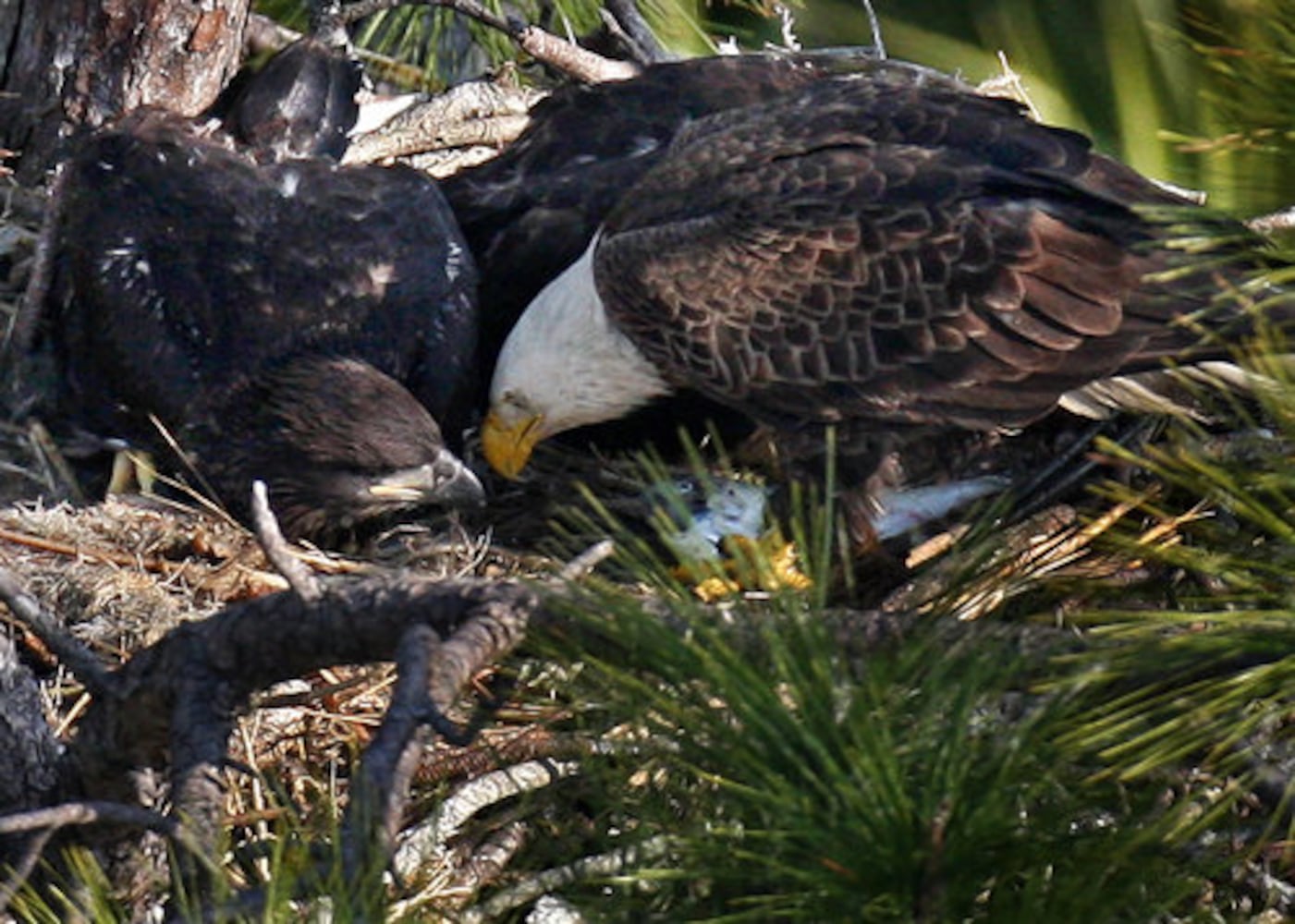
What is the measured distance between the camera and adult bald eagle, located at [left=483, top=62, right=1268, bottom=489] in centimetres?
484

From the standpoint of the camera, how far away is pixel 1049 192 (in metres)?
4.91

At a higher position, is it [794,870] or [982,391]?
[794,870]

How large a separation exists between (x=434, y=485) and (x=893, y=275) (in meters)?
1.05

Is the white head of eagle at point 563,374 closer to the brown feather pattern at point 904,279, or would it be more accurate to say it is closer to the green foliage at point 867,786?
the brown feather pattern at point 904,279

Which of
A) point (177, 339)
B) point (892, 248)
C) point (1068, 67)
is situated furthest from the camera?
point (1068, 67)

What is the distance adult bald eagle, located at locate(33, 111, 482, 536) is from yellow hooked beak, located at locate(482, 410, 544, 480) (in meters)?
0.13

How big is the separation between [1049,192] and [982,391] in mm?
435

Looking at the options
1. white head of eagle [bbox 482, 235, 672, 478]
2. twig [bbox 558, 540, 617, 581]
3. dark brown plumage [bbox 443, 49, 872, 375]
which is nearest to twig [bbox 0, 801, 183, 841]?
twig [bbox 558, 540, 617, 581]


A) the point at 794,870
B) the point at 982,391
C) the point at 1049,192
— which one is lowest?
the point at 982,391

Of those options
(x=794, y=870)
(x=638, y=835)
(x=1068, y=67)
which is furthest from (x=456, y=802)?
(x=1068, y=67)

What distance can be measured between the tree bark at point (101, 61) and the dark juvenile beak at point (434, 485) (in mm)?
1304

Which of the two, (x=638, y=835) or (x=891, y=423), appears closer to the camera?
(x=638, y=835)

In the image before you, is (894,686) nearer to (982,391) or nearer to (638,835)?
(638,835)

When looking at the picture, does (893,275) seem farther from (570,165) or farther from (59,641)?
(59,641)
